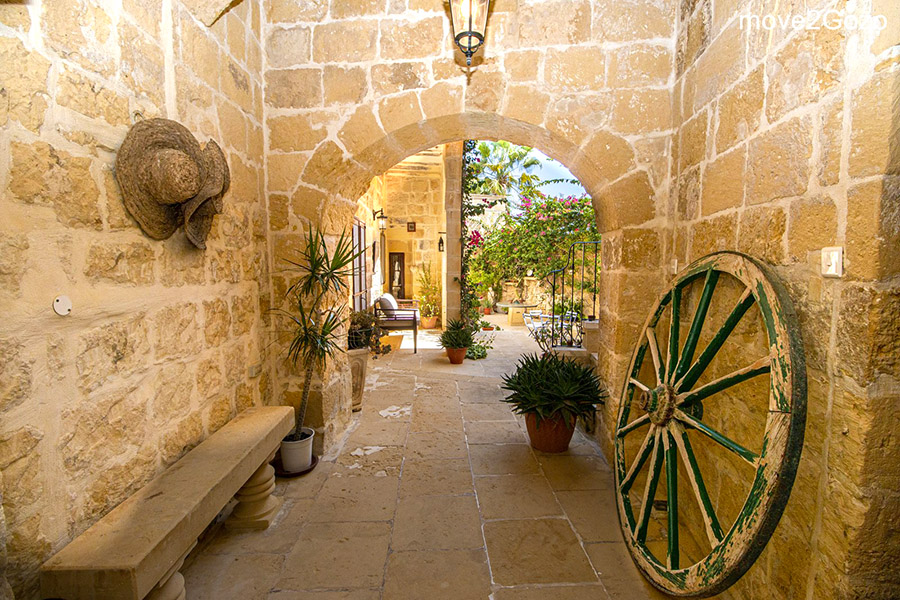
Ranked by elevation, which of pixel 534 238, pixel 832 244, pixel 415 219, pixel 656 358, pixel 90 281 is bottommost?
pixel 656 358

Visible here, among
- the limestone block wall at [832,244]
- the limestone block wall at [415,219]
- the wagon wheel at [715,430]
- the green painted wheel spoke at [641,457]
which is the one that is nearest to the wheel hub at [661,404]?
the wagon wheel at [715,430]

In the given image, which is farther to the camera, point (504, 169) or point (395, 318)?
point (504, 169)

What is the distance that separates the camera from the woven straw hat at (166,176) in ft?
4.76

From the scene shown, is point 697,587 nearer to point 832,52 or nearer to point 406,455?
point 832,52

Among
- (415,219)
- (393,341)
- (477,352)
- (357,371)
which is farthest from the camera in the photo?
(415,219)

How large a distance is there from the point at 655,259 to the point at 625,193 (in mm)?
421

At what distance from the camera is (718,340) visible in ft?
5.10

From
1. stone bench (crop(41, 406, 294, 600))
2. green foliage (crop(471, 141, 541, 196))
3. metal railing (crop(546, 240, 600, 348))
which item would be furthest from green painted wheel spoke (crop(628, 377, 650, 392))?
green foliage (crop(471, 141, 541, 196))

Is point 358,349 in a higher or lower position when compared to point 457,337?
higher

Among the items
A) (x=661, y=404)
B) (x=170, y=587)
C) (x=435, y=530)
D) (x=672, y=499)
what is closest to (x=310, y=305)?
(x=435, y=530)

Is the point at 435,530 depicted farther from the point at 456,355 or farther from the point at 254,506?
the point at 456,355

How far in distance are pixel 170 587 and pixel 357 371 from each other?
2.25 meters

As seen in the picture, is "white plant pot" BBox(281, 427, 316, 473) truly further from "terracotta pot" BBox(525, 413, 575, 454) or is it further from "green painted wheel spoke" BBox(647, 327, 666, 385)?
"green painted wheel spoke" BBox(647, 327, 666, 385)

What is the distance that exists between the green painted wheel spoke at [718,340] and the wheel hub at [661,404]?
0.04m
